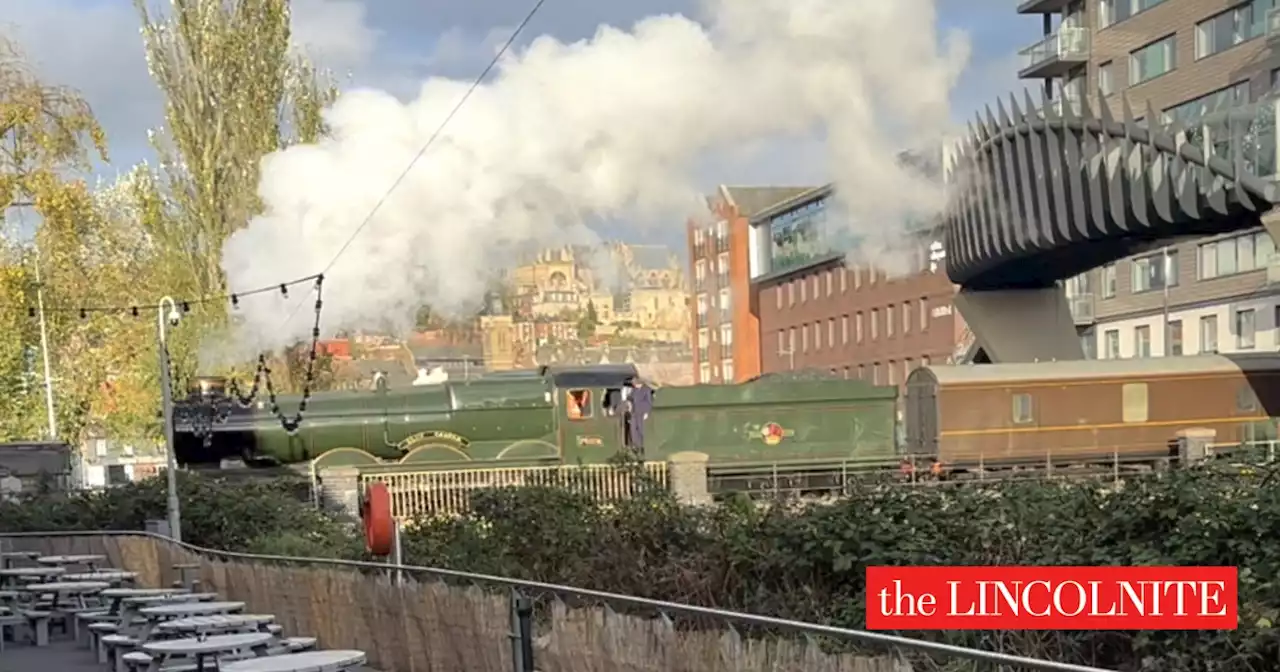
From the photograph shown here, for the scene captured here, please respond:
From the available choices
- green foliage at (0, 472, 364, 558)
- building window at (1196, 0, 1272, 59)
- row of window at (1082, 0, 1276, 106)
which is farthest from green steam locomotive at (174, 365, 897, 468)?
building window at (1196, 0, 1272, 59)

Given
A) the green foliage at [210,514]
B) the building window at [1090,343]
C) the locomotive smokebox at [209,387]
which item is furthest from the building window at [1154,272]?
the green foliage at [210,514]

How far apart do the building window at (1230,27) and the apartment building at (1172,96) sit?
31 mm

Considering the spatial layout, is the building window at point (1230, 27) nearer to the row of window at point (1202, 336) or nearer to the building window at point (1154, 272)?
the building window at point (1154, 272)

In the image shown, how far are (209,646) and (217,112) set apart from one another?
29856mm

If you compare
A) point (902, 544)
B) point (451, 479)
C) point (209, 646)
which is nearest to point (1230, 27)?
point (451, 479)

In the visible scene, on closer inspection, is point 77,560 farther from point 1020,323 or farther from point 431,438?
point 1020,323

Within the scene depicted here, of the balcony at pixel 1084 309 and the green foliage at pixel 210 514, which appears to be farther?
the balcony at pixel 1084 309

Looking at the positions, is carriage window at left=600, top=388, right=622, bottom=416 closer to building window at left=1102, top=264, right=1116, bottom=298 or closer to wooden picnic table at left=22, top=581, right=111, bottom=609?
wooden picnic table at left=22, top=581, right=111, bottom=609

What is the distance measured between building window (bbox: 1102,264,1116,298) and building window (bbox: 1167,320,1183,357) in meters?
4.23

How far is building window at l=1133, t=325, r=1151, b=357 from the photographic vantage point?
48.0 metres

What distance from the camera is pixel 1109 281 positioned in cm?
5044

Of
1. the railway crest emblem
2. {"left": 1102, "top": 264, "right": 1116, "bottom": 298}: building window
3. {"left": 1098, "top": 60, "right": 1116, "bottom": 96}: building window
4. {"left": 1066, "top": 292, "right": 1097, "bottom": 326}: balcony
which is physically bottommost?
the railway crest emblem

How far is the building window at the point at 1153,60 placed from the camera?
45.1 metres

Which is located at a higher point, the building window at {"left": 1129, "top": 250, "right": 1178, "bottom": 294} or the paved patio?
the building window at {"left": 1129, "top": 250, "right": 1178, "bottom": 294}
